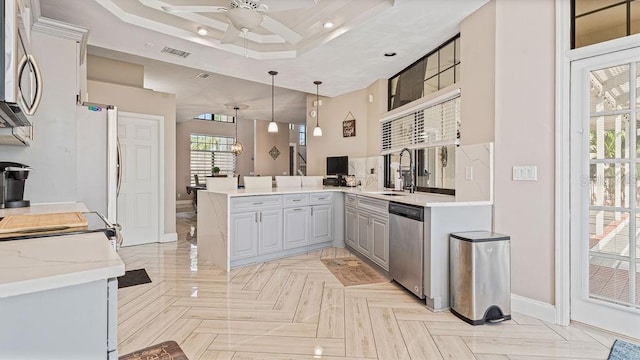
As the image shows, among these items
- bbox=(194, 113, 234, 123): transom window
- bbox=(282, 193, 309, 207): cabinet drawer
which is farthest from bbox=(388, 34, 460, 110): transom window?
bbox=(194, 113, 234, 123): transom window

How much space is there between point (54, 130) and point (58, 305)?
2531 millimetres

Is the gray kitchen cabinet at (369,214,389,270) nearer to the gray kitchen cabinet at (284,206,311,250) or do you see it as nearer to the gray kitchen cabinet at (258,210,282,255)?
the gray kitchen cabinet at (284,206,311,250)

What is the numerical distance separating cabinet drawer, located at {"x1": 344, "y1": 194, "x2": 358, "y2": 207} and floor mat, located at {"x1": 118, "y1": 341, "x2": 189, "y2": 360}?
2.76 meters

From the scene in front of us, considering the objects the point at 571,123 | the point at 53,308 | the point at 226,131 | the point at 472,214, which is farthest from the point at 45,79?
the point at 226,131

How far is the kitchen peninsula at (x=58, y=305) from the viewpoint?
2.38ft

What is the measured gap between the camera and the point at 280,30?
385cm

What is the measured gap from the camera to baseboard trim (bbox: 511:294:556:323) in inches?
96.3

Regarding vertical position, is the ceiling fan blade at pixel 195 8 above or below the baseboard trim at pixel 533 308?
above

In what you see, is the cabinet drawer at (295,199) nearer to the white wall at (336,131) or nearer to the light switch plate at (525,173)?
the white wall at (336,131)

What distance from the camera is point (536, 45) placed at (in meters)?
2.51

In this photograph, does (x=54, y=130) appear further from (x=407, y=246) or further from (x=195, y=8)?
(x=407, y=246)

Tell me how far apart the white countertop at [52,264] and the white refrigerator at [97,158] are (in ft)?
6.60

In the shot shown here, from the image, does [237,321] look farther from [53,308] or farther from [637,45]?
[637,45]

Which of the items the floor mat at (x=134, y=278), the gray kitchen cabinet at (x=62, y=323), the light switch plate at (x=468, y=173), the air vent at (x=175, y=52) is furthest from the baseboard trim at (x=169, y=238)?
the gray kitchen cabinet at (x=62, y=323)
